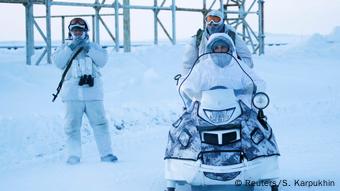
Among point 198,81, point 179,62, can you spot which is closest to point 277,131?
point 198,81

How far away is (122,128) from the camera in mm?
11602

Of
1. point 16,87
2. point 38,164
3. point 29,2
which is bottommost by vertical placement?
point 38,164

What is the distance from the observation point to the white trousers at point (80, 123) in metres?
8.42

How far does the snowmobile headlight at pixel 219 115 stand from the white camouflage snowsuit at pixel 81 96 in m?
2.92

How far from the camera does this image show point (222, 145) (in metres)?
5.59

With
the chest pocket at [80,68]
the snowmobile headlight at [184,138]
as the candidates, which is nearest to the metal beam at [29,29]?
the chest pocket at [80,68]

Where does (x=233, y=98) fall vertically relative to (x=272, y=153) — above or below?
above

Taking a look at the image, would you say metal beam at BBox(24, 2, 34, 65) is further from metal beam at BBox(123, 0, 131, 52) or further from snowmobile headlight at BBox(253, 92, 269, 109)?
snowmobile headlight at BBox(253, 92, 269, 109)

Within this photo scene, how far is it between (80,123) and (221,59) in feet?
9.62

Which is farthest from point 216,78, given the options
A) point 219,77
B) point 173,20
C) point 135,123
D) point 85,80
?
point 173,20

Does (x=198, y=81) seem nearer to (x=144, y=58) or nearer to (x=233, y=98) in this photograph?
(x=233, y=98)

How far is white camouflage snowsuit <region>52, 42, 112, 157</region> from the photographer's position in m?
8.33

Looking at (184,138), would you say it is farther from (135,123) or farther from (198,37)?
(135,123)

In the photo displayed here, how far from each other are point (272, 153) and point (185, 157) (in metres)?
0.81
